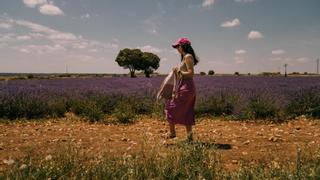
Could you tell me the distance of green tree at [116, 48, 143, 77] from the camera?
65.1 m

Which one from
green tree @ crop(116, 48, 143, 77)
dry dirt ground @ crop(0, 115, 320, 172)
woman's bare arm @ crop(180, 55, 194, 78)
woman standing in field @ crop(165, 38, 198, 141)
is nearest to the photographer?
dry dirt ground @ crop(0, 115, 320, 172)

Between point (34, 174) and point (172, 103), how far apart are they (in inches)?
138

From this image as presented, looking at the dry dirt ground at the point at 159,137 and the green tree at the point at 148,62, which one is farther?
the green tree at the point at 148,62

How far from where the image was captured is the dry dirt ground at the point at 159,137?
5281mm

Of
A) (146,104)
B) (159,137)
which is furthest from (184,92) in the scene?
(146,104)

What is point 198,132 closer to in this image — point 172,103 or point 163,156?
point 172,103

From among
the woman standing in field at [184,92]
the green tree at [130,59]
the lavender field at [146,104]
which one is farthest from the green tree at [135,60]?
the woman standing in field at [184,92]

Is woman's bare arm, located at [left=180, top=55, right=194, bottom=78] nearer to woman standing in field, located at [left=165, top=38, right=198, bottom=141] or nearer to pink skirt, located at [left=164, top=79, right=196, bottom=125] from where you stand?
woman standing in field, located at [left=165, top=38, right=198, bottom=141]

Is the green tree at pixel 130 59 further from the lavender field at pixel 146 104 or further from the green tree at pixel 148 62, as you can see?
the lavender field at pixel 146 104

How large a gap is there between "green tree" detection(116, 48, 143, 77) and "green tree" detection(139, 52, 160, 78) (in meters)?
0.76

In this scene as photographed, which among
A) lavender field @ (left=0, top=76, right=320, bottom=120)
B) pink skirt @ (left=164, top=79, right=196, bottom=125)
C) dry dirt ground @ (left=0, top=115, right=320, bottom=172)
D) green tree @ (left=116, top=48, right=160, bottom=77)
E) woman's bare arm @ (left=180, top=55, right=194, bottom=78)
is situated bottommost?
dry dirt ground @ (left=0, top=115, right=320, bottom=172)

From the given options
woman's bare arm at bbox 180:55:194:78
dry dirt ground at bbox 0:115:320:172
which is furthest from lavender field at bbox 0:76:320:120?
woman's bare arm at bbox 180:55:194:78

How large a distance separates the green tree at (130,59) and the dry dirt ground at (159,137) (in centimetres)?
5558

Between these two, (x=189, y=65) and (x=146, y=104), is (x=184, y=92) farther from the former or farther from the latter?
(x=146, y=104)
